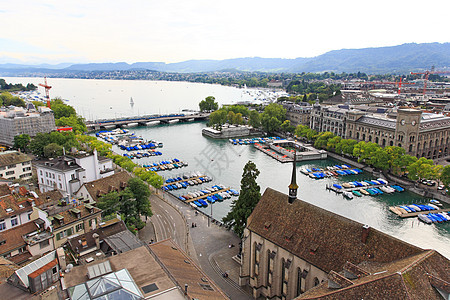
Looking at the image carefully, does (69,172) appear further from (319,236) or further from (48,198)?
(319,236)

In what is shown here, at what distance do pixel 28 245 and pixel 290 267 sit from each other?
2175cm

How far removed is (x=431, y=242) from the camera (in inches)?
1729

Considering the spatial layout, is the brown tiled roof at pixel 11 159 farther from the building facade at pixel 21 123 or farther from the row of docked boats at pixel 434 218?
the row of docked boats at pixel 434 218

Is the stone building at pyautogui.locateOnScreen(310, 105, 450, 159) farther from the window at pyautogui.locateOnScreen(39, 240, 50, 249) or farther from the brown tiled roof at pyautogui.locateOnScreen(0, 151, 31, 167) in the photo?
the brown tiled roof at pyautogui.locateOnScreen(0, 151, 31, 167)

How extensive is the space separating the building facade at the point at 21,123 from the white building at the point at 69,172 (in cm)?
4490

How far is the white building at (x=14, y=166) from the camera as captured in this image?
56562mm

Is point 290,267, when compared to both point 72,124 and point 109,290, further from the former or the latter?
point 72,124

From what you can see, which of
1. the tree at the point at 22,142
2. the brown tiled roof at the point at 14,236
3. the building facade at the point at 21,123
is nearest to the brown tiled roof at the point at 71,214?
the brown tiled roof at the point at 14,236

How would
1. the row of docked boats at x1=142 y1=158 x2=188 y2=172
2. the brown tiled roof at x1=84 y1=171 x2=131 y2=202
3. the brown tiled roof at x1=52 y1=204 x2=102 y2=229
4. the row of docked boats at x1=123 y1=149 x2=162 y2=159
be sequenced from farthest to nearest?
1. the row of docked boats at x1=123 y1=149 x2=162 y2=159
2. the row of docked boats at x1=142 y1=158 x2=188 y2=172
3. the brown tiled roof at x1=84 y1=171 x2=131 y2=202
4. the brown tiled roof at x1=52 y1=204 x2=102 y2=229

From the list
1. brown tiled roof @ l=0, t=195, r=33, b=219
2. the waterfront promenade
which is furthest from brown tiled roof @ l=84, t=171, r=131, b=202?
brown tiled roof @ l=0, t=195, r=33, b=219

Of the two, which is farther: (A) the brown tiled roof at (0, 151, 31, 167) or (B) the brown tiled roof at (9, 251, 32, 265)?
(A) the brown tiled roof at (0, 151, 31, 167)

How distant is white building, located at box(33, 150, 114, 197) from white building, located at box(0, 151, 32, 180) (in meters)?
8.45

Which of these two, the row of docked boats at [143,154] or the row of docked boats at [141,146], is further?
the row of docked boats at [141,146]

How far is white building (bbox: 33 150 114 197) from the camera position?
158 feet
